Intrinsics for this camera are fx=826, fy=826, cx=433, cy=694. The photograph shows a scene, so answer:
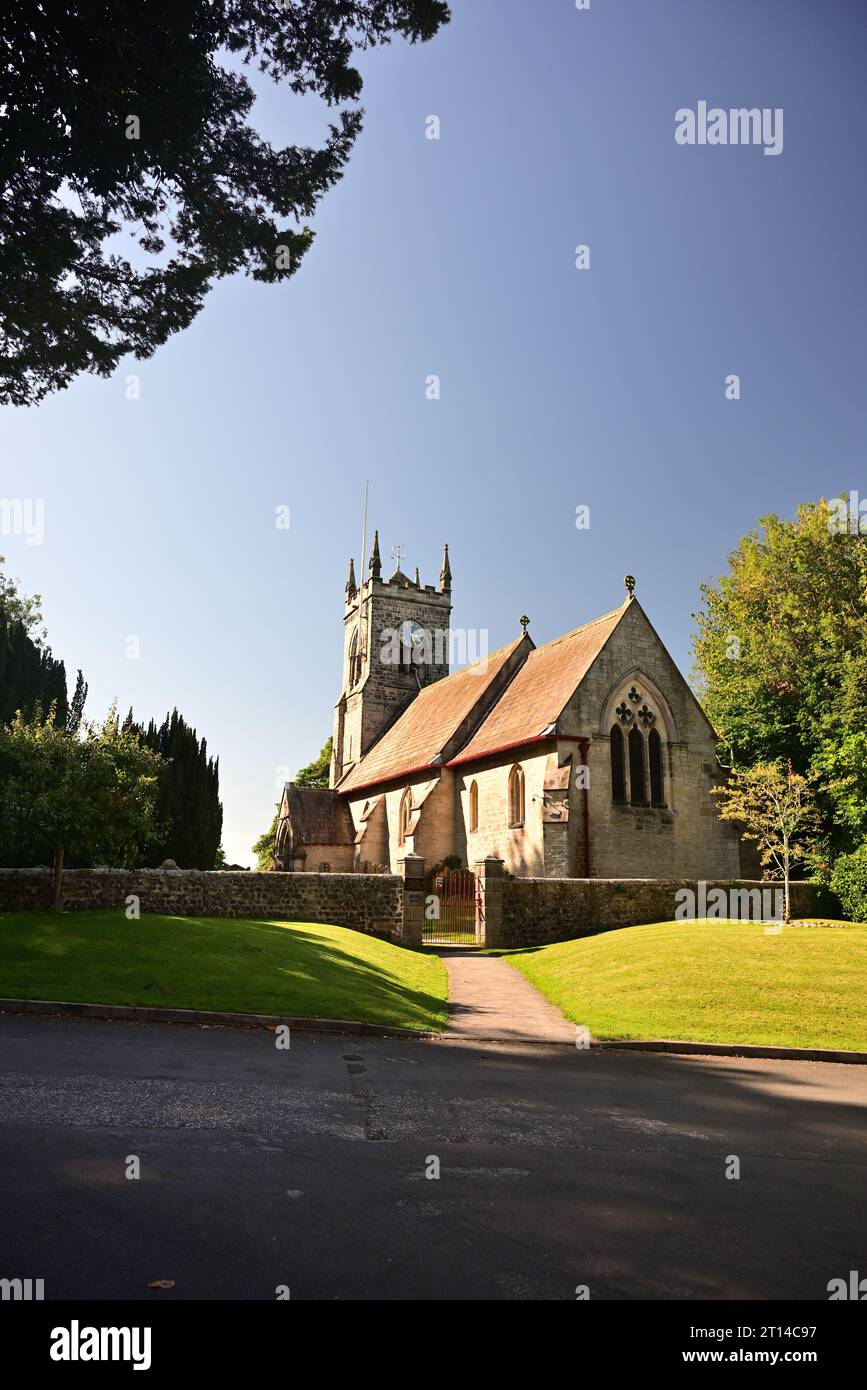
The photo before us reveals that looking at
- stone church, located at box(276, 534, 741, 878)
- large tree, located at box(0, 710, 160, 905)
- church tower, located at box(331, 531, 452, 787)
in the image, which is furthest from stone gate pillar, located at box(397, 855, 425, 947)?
church tower, located at box(331, 531, 452, 787)

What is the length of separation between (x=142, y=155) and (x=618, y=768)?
74.5 feet

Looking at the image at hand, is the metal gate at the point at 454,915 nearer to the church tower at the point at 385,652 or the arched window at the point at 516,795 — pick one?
the arched window at the point at 516,795

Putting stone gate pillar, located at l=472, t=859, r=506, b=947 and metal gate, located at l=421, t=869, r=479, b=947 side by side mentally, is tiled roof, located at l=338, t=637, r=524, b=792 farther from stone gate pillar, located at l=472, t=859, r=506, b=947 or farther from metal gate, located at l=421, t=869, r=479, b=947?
stone gate pillar, located at l=472, t=859, r=506, b=947

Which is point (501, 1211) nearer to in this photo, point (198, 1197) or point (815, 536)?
point (198, 1197)

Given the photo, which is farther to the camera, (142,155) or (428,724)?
(428,724)

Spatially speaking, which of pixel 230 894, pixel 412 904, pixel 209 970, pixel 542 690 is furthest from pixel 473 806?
pixel 209 970

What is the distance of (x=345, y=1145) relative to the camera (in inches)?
239

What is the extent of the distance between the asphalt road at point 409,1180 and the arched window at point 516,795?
18.9 meters

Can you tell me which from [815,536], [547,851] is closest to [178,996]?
[547,851]

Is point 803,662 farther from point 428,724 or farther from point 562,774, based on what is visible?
point 428,724

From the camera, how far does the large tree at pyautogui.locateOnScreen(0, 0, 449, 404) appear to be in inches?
360

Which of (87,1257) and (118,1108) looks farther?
(118,1108)

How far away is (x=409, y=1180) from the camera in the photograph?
531cm
